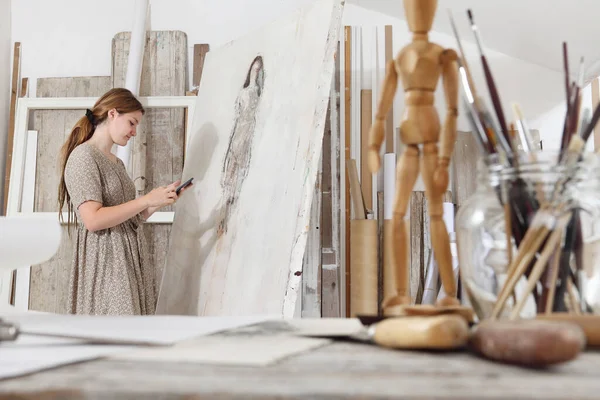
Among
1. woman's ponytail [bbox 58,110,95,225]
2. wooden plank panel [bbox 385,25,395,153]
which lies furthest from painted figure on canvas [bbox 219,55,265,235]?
wooden plank panel [bbox 385,25,395,153]

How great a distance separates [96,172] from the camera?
8.31ft

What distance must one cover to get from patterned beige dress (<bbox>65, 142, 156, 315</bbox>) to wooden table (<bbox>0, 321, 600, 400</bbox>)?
7.03 feet

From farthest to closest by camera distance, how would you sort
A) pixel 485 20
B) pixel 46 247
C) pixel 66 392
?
pixel 485 20 < pixel 46 247 < pixel 66 392

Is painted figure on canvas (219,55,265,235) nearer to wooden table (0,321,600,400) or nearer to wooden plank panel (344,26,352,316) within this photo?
wooden plank panel (344,26,352,316)

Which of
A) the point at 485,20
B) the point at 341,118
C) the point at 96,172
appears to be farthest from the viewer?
the point at 341,118

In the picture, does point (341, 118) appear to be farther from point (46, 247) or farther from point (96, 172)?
point (46, 247)

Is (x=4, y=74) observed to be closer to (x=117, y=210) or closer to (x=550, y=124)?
(x=117, y=210)

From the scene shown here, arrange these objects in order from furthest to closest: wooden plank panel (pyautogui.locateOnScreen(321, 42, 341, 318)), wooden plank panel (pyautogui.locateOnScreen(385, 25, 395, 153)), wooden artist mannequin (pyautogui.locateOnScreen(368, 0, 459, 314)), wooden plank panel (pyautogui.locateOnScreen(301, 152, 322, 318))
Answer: wooden plank panel (pyautogui.locateOnScreen(385, 25, 395, 153))
wooden plank panel (pyautogui.locateOnScreen(321, 42, 341, 318))
wooden plank panel (pyautogui.locateOnScreen(301, 152, 322, 318))
wooden artist mannequin (pyautogui.locateOnScreen(368, 0, 459, 314))

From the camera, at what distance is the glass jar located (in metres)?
0.64

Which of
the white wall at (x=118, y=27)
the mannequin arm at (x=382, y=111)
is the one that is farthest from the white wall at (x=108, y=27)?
A: the mannequin arm at (x=382, y=111)

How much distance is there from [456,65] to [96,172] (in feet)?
6.73

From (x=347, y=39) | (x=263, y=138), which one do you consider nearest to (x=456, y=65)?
(x=263, y=138)

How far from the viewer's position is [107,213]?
2.43 meters

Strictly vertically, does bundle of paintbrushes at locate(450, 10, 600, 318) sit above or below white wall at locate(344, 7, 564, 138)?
below
